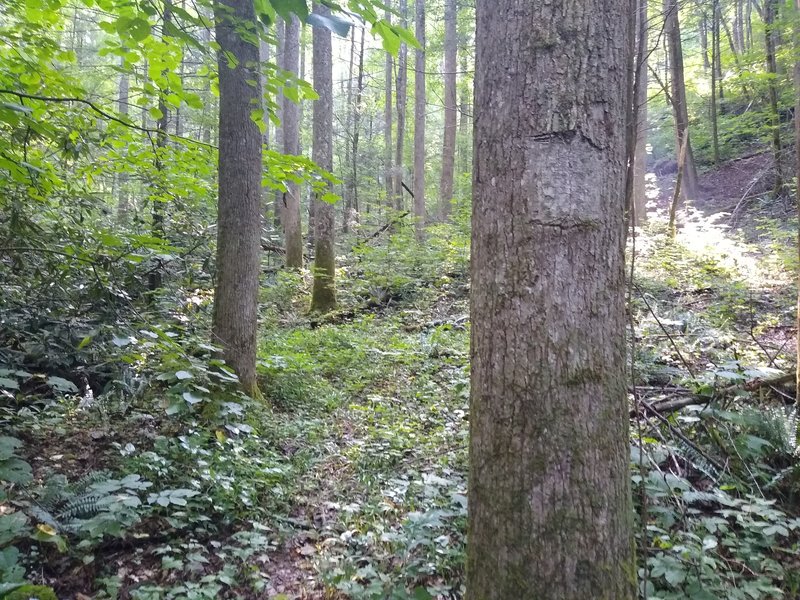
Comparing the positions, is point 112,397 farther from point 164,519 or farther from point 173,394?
A: point 164,519

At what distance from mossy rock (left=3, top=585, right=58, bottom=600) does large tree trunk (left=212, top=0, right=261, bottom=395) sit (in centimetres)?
284

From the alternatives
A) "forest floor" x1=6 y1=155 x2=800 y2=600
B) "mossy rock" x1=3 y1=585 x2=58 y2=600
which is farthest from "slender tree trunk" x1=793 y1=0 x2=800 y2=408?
"mossy rock" x1=3 y1=585 x2=58 y2=600

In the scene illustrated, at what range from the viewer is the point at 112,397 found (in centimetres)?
427

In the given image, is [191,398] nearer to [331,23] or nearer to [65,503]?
[65,503]

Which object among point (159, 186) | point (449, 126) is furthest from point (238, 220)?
point (449, 126)

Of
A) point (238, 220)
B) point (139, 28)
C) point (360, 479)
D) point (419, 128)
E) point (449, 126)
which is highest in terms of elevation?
point (419, 128)

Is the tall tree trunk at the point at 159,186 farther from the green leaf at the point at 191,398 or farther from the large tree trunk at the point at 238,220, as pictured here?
the green leaf at the point at 191,398

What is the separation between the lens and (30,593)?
203 cm

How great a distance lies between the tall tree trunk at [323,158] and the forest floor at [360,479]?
323cm

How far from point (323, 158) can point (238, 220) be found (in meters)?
5.66

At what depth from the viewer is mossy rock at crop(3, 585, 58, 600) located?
6.46 ft

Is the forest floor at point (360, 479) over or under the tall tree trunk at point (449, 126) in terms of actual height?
under

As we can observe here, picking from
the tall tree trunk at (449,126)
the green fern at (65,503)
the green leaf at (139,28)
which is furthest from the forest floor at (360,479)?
the tall tree trunk at (449,126)

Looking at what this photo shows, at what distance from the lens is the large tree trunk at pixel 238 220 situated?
491cm
